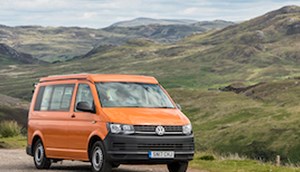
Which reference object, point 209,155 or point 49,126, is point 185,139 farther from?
point 209,155

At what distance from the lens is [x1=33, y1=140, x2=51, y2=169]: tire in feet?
53.6

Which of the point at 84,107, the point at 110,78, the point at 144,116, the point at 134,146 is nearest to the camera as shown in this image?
the point at 134,146

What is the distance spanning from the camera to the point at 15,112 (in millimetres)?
146000

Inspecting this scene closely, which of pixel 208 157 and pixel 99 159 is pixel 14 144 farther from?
pixel 99 159

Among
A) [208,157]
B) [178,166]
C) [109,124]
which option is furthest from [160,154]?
[208,157]

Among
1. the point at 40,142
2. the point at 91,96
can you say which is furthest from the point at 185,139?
the point at 40,142

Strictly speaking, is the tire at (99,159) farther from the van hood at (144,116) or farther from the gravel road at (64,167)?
the gravel road at (64,167)

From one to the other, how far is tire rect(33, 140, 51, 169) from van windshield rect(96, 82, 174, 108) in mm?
3026

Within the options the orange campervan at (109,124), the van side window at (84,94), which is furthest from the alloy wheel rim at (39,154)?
the van side window at (84,94)

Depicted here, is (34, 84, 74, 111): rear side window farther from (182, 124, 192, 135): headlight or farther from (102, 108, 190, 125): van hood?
(182, 124, 192, 135): headlight

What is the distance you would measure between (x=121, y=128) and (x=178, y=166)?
2046 millimetres

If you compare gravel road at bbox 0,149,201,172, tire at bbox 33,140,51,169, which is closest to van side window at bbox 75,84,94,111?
gravel road at bbox 0,149,201,172

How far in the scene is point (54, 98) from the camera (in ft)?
52.5

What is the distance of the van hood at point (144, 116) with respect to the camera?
13.1m
